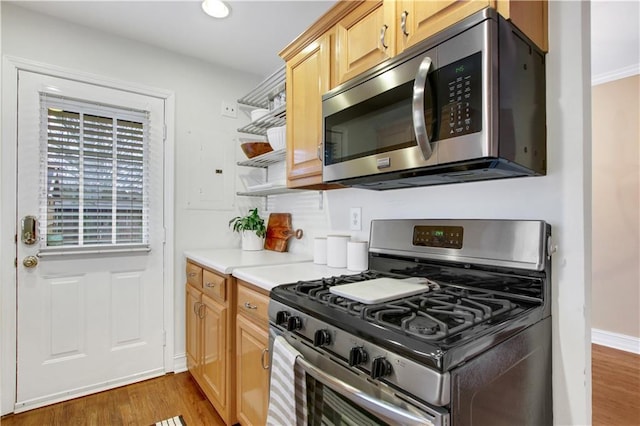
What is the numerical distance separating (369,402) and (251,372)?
34.2 inches

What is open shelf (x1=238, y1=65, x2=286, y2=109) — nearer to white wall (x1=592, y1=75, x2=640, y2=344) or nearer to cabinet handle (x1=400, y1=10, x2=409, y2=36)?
cabinet handle (x1=400, y1=10, x2=409, y2=36)

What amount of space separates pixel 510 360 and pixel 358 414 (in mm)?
418

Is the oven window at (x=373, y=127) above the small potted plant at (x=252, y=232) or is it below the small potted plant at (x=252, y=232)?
above

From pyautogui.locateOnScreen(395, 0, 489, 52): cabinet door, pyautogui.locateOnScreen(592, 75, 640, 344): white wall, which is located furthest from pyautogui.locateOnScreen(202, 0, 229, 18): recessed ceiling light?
pyautogui.locateOnScreen(592, 75, 640, 344): white wall

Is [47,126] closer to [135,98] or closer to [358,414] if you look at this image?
[135,98]

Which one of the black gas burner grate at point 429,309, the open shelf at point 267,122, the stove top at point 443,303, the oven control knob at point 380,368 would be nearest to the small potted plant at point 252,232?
the open shelf at point 267,122

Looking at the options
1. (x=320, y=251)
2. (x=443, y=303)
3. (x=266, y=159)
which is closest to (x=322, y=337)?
(x=443, y=303)

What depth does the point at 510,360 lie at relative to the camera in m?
0.85

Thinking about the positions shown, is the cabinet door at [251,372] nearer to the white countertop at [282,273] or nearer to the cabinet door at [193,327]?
the white countertop at [282,273]

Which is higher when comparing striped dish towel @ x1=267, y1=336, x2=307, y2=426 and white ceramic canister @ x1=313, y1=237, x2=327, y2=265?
white ceramic canister @ x1=313, y1=237, x2=327, y2=265

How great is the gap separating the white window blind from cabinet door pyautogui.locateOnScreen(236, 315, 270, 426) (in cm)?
121

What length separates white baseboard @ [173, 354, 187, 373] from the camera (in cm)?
242

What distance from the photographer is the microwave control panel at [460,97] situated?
91cm

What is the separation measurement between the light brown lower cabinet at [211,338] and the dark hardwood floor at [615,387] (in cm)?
205
